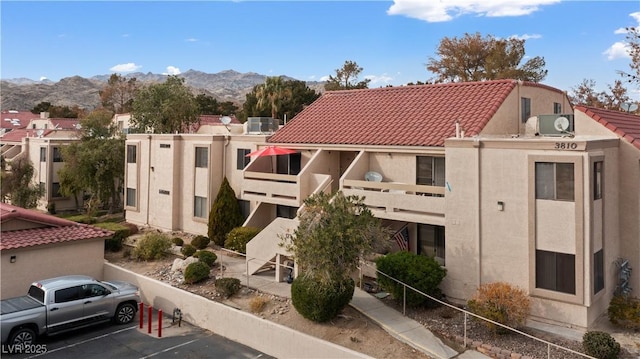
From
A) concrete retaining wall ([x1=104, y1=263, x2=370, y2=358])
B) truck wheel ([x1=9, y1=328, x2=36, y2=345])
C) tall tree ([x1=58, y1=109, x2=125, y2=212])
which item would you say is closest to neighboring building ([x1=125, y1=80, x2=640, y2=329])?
concrete retaining wall ([x1=104, y1=263, x2=370, y2=358])

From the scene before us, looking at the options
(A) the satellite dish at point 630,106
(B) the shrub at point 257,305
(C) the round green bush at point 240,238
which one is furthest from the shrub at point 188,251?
(A) the satellite dish at point 630,106

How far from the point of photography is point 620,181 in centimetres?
1823

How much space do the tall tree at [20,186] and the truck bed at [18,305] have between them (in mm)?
27035

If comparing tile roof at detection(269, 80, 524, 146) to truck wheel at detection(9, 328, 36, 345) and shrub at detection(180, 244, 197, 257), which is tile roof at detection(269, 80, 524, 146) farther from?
truck wheel at detection(9, 328, 36, 345)

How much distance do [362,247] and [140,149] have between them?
77.5ft

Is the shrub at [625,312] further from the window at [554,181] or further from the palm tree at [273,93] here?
the palm tree at [273,93]

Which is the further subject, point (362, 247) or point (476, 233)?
point (476, 233)

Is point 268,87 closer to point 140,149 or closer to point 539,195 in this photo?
point 140,149

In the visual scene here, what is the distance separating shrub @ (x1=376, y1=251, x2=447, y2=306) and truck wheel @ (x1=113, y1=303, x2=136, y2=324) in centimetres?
1017

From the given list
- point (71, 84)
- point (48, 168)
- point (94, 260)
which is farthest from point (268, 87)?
point (71, 84)

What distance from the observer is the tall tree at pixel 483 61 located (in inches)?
1957

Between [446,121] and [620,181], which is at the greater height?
[446,121]

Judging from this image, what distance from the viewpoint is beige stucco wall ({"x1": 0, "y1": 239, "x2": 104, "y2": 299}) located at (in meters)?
19.9

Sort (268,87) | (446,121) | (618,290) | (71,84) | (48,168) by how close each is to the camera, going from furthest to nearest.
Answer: (71,84)
(268,87)
(48,168)
(446,121)
(618,290)
